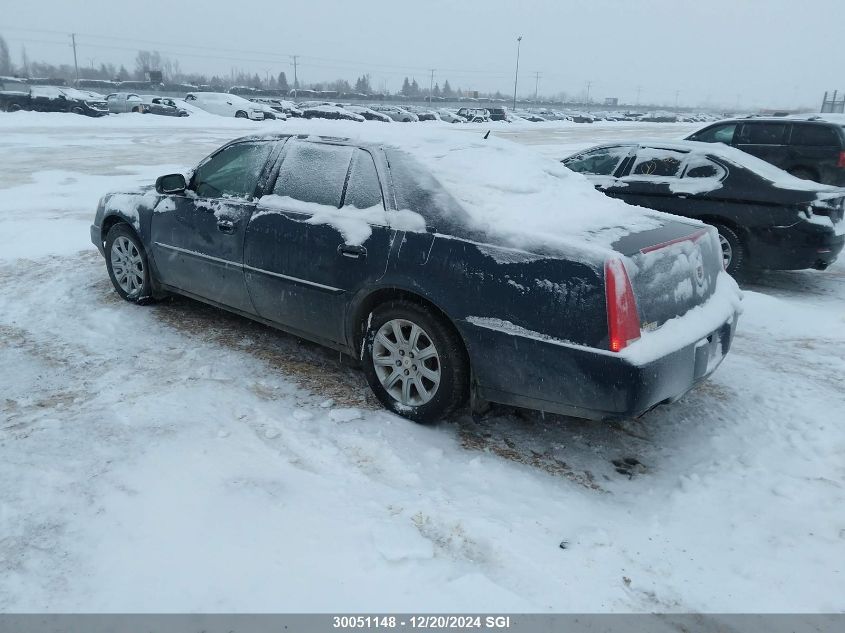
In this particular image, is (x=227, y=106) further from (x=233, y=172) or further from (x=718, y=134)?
(x=233, y=172)

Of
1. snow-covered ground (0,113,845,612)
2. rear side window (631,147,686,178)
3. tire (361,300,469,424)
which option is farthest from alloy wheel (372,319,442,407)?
rear side window (631,147,686,178)

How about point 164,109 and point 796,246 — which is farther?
point 164,109

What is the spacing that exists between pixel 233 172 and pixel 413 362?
216 cm

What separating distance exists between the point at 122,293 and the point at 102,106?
1668 inches

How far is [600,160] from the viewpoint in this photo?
26.3 feet

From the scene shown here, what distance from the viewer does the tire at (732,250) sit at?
6824mm

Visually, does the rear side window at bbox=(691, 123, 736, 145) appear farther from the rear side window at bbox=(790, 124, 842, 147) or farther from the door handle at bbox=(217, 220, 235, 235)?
the door handle at bbox=(217, 220, 235, 235)

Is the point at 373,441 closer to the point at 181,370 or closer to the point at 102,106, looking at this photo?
the point at 181,370

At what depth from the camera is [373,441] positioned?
3539 millimetres

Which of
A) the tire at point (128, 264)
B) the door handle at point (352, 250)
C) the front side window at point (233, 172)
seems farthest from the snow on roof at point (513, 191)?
the tire at point (128, 264)

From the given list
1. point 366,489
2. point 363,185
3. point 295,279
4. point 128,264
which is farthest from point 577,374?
point 128,264

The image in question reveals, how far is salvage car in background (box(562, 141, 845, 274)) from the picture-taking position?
648cm

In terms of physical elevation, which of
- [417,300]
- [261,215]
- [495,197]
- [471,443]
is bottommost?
[471,443]

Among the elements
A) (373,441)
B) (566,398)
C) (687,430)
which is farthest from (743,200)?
(373,441)
